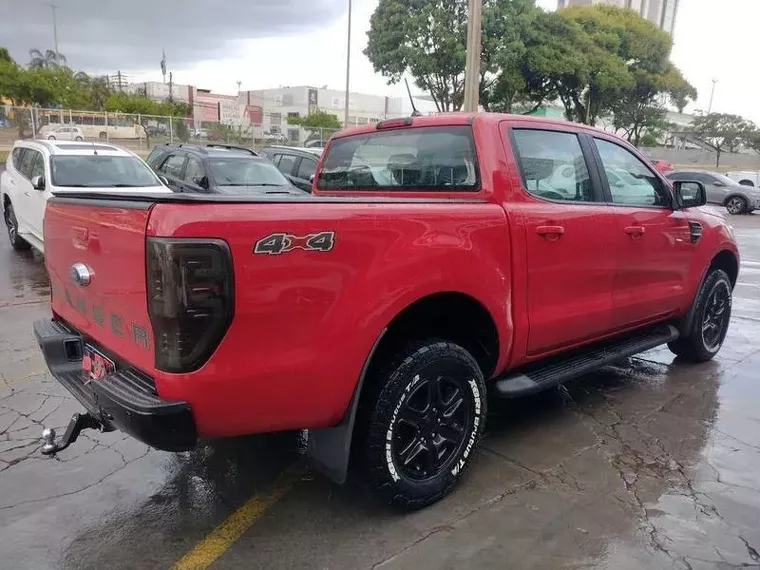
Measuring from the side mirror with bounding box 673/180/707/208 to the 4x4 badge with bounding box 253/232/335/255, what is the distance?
3.35m

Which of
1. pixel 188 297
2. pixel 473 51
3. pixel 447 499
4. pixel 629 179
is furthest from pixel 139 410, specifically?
pixel 473 51


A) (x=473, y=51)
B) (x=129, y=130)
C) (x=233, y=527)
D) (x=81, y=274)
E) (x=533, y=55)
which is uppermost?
(x=533, y=55)

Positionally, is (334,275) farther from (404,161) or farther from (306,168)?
(306,168)

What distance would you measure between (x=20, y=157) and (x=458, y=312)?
9204 mm

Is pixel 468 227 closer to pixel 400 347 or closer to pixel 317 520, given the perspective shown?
pixel 400 347

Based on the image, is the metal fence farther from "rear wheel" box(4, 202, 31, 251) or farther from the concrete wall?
the concrete wall

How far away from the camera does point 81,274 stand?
9.04ft

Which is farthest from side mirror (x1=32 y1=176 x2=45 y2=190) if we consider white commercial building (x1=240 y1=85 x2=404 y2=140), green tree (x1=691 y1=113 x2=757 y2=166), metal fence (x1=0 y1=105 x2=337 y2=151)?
white commercial building (x1=240 y1=85 x2=404 y2=140)

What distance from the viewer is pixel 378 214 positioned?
262cm

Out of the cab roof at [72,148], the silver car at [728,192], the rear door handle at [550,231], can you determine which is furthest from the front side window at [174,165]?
the silver car at [728,192]

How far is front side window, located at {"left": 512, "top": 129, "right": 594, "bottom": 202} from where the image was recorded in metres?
3.55

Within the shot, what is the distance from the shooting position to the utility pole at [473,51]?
11.7m

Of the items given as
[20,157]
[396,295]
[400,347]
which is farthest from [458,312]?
[20,157]

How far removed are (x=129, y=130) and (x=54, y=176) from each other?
2687 cm
